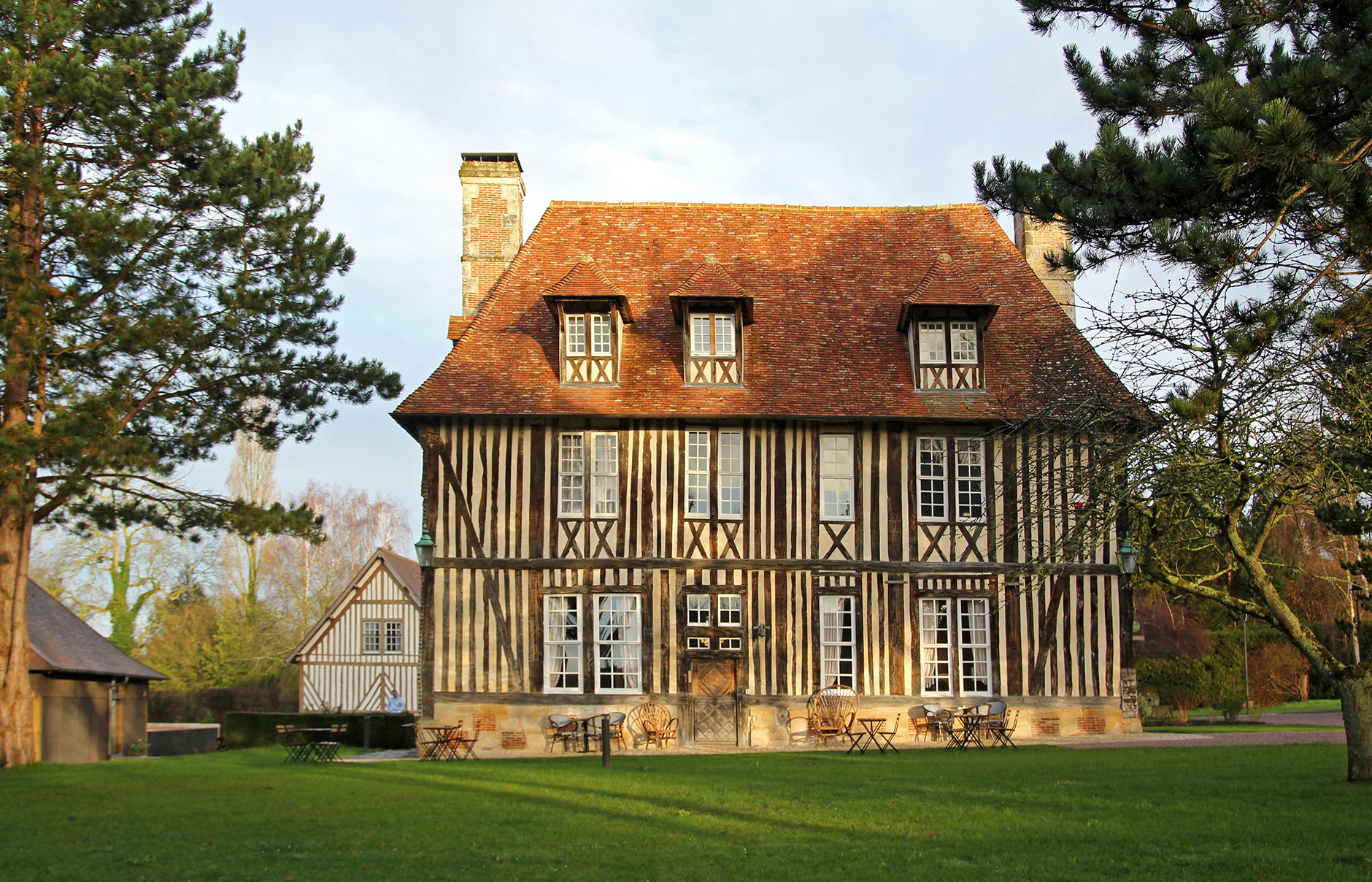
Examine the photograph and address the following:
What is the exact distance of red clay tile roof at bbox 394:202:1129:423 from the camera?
64.6ft

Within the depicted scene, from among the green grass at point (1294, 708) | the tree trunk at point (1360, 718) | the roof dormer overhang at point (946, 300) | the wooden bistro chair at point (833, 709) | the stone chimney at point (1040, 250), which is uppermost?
the stone chimney at point (1040, 250)

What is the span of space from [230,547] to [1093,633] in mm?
33669

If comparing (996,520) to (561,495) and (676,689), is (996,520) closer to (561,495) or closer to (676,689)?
(676,689)

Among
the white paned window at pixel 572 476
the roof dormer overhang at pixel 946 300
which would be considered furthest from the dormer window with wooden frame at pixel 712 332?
the roof dormer overhang at pixel 946 300

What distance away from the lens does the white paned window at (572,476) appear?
19.9m

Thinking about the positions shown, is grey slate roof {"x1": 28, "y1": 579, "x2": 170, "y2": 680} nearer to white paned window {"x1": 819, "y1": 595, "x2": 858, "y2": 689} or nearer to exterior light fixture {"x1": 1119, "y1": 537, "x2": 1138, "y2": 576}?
white paned window {"x1": 819, "y1": 595, "x2": 858, "y2": 689}

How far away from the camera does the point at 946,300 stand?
19.9 metres

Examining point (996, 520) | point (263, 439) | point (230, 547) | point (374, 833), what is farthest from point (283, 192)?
point (230, 547)

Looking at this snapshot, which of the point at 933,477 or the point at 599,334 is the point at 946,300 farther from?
the point at 599,334

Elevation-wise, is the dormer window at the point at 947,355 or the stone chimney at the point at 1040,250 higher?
the stone chimney at the point at 1040,250

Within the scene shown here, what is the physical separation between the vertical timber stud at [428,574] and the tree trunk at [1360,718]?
13.4 meters

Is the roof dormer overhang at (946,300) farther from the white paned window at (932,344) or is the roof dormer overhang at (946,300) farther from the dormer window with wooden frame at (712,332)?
the dormer window with wooden frame at (712,332)

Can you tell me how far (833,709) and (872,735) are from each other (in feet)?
4.72

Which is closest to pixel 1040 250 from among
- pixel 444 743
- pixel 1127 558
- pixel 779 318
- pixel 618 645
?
pixel 779 318
